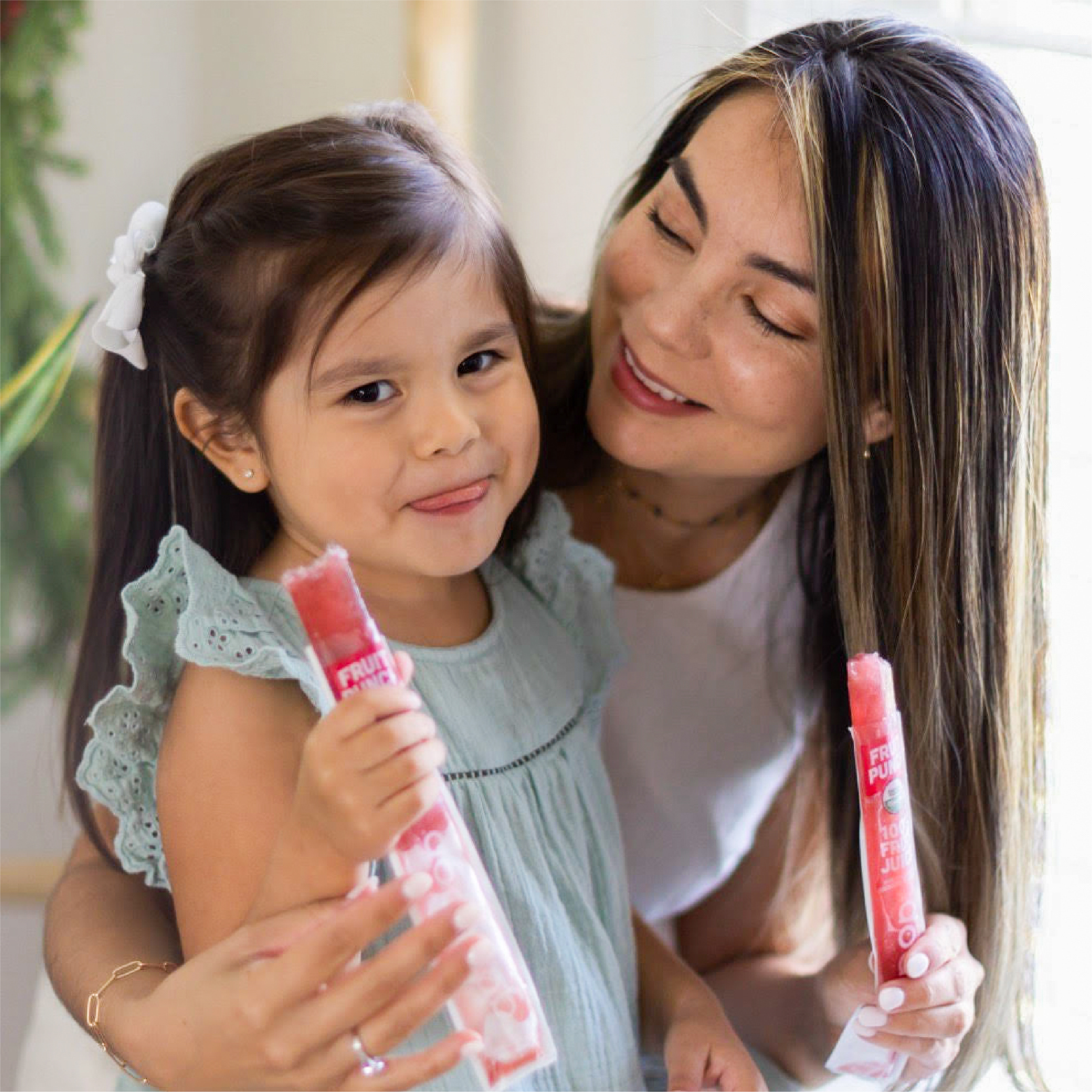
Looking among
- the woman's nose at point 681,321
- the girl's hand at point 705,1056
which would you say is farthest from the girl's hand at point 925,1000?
the woman's nose at point 681,321

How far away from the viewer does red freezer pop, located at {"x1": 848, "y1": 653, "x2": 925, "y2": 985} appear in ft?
2.92

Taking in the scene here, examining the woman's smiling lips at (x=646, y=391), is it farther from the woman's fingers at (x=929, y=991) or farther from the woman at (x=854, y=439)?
the woman's fingers at (x=929, y=991)

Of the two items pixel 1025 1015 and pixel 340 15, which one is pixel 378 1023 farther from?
pixel 340 15

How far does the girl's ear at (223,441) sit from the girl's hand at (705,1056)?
1.87ft

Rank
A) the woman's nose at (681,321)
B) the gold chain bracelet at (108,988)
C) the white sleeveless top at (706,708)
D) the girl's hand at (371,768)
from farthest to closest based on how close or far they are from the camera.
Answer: the white sleeveless top at (706,708) → the woman's nose at (681,321) → the gold chain bracelet at (108,988) → the girl's hand at (371,768)

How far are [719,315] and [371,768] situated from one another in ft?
1.84

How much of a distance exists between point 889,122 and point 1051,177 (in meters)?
0.43

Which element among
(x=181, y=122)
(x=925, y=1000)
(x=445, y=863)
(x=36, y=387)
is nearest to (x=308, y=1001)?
(x=445, y=863)

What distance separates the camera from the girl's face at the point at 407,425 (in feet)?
2.97

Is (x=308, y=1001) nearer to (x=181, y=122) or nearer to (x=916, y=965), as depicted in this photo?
(x=916, y=965)

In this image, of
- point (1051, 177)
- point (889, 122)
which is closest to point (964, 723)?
point (889, 122)

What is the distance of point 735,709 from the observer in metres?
1.37

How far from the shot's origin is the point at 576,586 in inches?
48.4

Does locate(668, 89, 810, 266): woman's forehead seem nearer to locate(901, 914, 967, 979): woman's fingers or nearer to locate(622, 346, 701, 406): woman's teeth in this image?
locate(622, 346, 701, 406): woman's teeth
